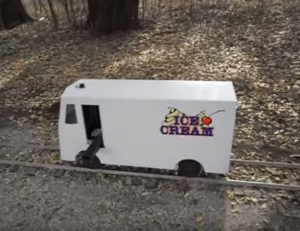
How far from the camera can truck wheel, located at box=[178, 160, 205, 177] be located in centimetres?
520

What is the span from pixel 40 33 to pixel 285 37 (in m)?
8.60

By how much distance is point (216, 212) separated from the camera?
4.77 m

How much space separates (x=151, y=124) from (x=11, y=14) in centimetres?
1153

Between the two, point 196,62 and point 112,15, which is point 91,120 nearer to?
point 196,62

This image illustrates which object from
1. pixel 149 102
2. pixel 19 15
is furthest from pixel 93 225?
pixel 19 15

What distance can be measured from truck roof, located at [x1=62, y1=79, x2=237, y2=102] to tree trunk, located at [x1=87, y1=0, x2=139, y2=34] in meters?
6.97

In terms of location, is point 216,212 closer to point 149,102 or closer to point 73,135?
A: point 149,102

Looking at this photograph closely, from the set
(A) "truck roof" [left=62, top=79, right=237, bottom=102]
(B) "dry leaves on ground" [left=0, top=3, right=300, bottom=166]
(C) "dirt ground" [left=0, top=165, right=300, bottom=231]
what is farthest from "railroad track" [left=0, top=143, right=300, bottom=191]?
(A) "truck roof" [left=62, top=79, right=237, bottom=102]

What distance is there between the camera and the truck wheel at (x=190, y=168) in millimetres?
5203

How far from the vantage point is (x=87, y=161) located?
527cm

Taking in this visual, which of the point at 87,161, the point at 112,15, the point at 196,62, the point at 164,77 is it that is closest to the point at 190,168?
the point at 87,161

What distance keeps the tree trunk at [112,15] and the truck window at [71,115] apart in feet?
24.1

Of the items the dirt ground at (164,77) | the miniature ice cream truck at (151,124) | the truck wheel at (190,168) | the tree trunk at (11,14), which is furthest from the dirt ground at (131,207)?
the tree trunk at (11,14)

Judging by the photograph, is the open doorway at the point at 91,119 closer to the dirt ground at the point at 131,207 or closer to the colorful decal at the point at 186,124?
the dirt ground at the point at 131,207
